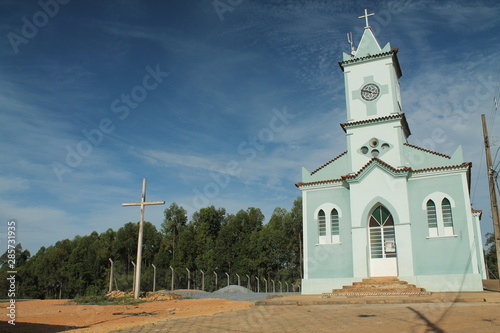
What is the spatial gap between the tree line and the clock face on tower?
90.2 feet

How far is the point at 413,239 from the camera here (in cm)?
1903

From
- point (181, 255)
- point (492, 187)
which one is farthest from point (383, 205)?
point (181, 255)

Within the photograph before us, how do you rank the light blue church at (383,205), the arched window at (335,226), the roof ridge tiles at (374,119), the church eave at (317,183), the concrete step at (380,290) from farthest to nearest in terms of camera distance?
the church eave at (317,183) < the roof ridge tiles at (374,119) < the arched window at (335,226) < the light blue church at (383,205) < the concrete step at (380,290)

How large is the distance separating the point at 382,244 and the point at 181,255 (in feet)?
115

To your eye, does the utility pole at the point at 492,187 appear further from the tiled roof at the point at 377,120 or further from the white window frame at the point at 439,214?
the tiled roof at the point at 377,120

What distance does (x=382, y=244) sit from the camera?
761 inches

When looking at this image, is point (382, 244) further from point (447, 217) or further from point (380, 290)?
point (447, 217)

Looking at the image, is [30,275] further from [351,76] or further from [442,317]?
[442,317]

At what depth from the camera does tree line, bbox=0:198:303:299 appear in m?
47.0

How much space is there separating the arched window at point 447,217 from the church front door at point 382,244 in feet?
7.90

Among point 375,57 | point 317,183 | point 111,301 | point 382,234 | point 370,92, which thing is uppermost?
point 375,57

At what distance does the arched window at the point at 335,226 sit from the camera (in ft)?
68.0

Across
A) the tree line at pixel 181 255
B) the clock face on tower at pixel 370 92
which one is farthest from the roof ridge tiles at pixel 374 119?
the tree line at pixel 181 255

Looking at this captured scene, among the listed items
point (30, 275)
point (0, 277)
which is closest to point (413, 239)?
point (0, 277)
